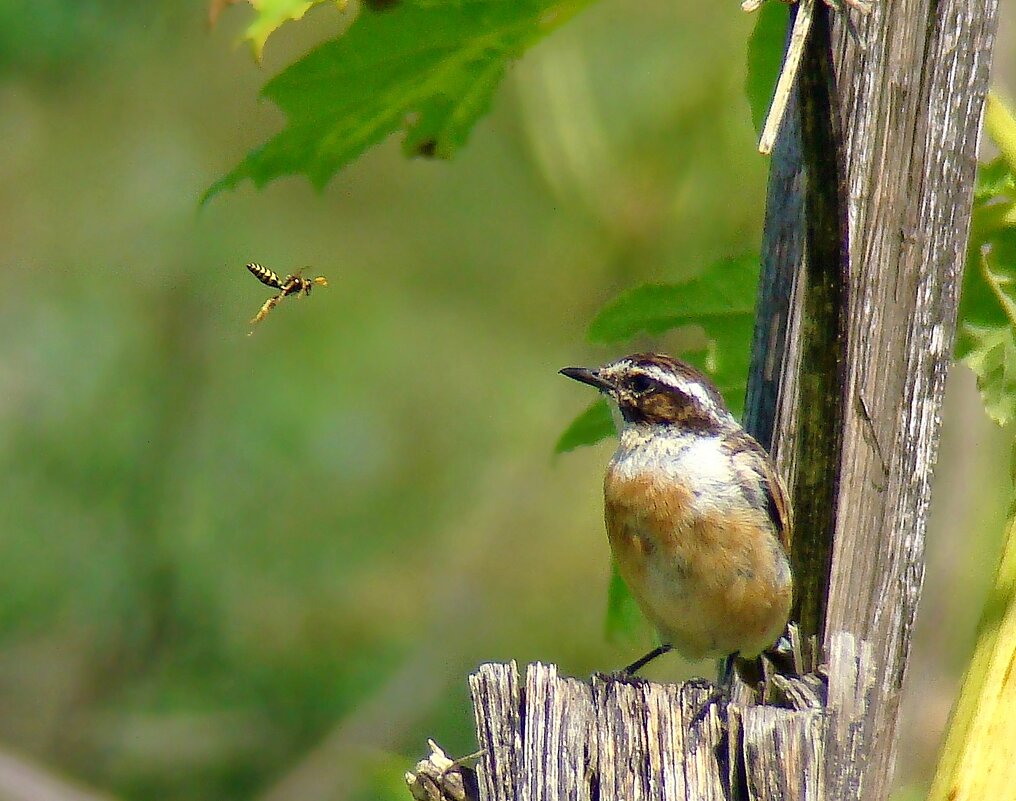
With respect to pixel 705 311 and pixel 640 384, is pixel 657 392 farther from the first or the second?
pixel 705 311

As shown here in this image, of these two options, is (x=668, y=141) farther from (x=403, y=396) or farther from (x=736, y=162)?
(x=403, y=396)

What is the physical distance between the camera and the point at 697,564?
141 inches

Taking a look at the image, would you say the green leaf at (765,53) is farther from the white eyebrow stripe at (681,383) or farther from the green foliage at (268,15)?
the white eyebrow stripe at (681,383)

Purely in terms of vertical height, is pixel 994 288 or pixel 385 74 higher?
pixel 385 74

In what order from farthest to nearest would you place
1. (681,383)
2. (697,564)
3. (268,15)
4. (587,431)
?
1. (681,383)
2. (697,564)
3. (587,431)
4. (268,15)

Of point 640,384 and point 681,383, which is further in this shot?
point 640,384

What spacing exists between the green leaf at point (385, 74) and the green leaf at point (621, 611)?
1455 mm

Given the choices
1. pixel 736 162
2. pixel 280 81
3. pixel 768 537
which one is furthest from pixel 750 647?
pixel 736 162

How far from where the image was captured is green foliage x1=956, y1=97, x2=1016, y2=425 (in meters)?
2.70

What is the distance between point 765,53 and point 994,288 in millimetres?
712

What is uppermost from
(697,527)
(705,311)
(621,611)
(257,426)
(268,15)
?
(257,426)

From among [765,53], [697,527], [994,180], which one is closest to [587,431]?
[697,527]

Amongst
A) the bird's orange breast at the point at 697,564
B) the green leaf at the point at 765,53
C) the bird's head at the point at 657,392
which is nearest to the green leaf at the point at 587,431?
the bird's orange breast at the point at 697,564

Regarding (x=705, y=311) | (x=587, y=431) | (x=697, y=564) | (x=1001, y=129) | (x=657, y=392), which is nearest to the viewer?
(x=1001, y=129)
